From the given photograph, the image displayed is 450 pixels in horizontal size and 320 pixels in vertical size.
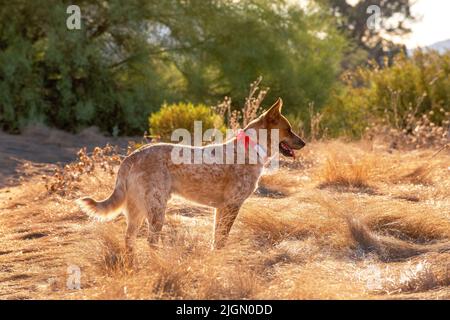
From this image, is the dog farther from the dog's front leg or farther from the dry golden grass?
the dry golden grass

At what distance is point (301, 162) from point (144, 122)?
25.6ft

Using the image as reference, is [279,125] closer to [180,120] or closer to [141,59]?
[180,120]

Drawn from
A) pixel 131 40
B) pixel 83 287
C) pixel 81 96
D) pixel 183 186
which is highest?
pixel 131 40

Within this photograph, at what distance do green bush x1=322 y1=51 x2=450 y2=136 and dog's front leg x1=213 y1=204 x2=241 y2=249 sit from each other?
32.7 feet

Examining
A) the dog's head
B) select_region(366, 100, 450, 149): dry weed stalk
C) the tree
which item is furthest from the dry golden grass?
the tree

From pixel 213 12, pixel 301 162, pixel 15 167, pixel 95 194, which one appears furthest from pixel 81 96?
pixel 95 194

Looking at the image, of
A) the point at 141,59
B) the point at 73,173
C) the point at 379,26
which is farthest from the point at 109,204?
the point at 379,26

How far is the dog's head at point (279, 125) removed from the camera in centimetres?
701

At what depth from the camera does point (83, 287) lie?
577cm

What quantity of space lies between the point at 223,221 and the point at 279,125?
111cm

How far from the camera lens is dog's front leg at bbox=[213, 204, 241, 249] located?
21.4 feet

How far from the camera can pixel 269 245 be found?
273 inches
